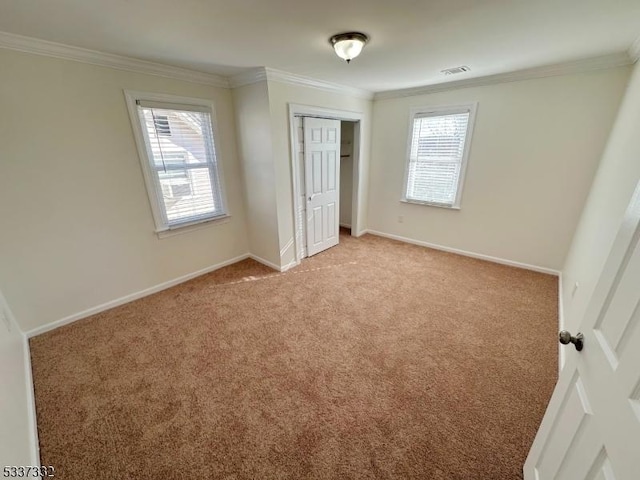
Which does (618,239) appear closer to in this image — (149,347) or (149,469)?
(149,469)

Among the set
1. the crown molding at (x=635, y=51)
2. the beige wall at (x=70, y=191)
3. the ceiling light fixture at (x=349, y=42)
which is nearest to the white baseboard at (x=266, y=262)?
the beige wall at (x=70, y=191)

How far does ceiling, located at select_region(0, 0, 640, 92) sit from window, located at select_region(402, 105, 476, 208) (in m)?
0.86

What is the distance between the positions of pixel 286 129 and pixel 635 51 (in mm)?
3100

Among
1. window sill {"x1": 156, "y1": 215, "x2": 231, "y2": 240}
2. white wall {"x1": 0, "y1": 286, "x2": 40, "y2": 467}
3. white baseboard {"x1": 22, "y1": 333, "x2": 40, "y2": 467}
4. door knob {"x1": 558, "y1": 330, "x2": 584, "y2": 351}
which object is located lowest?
white baseboard {"x1": 22, "y1": 333, "x2": 40, "y2": 467}

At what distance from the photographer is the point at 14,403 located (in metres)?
1.37

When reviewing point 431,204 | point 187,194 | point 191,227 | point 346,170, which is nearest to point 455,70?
point 431,204

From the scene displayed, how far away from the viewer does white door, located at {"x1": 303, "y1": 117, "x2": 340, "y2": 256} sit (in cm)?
335

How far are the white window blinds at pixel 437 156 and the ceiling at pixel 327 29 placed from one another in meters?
0.92

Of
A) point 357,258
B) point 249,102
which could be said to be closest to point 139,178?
point 249,102

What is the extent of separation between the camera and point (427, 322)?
239 centimetres

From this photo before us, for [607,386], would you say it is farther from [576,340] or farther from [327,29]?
[327,29]

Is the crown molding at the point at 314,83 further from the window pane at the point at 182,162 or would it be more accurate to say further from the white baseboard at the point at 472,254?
the white baseboard at the point at 472,254

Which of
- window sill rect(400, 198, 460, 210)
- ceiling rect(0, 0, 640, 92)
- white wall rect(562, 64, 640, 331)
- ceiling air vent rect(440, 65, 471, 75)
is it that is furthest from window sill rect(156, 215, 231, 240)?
white wall rect(562, 64, 640, 331)

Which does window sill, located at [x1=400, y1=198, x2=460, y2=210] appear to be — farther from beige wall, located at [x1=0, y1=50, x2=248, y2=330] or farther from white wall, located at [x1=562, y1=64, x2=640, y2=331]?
beige wall, located at [x1=0, y1=50, x2=248, y2=330]
